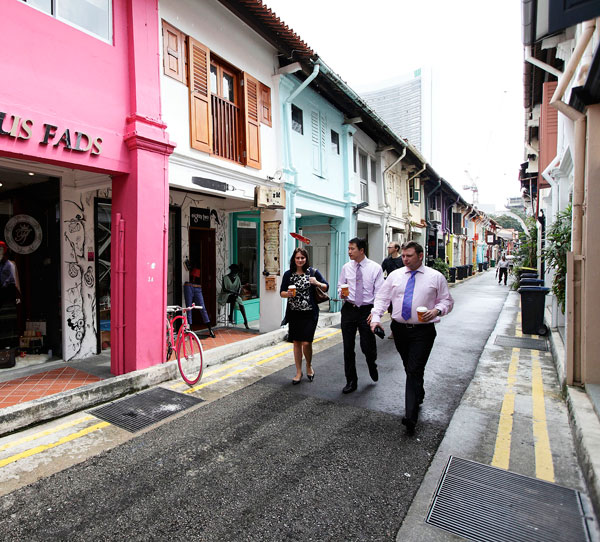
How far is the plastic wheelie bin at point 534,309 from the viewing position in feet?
27.6

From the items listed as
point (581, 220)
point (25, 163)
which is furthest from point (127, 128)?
point (581, 220)

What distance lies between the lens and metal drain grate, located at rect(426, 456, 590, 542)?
2.44 m

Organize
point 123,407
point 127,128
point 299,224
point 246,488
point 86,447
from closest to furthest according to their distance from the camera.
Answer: point 246,488 → point 86,447 → point 123,407 → point 127,128 → point 299,224

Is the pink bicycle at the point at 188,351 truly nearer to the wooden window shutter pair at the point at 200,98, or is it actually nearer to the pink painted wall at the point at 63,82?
the pink painted wall at the point at 63,82

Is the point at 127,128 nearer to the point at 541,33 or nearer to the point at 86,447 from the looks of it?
the point at 86,447

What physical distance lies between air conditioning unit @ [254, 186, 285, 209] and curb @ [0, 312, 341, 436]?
3.16 metres

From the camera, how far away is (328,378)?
555 cm

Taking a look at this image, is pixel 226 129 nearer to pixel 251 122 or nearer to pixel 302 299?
pixel 251 122

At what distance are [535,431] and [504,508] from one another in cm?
147

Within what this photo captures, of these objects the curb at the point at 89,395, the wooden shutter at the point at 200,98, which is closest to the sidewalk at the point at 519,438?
the curb at the point at 89,395

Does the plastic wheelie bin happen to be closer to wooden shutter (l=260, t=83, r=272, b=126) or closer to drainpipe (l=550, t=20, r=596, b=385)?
drainpipe (l=550, t=20, r=596, b=385)

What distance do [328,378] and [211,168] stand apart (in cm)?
416

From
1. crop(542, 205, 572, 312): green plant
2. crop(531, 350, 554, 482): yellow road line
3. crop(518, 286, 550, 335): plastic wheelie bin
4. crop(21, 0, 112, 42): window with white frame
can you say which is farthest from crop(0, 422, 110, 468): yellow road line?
crop(518, 286, 550, 335): plastic wheelie bin

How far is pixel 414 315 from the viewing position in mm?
3830
